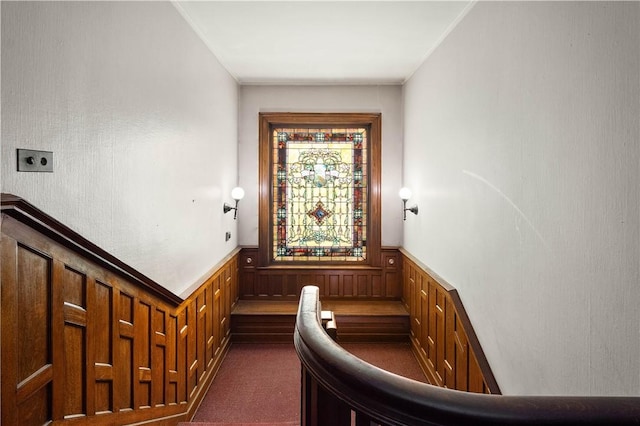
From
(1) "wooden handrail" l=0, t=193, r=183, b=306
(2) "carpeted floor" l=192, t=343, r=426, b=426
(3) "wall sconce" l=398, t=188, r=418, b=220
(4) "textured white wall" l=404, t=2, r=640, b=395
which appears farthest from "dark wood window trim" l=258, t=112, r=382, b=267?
(1) "wooden handrail" l=0, t=193, r=183, b=306

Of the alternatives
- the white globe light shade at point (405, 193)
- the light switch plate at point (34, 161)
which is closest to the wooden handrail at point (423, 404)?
the light switch plate at point (34, 161)

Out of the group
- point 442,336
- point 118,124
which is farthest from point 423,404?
point 442,336

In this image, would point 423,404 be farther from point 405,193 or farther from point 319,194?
point 319,194

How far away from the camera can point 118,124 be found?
84.4 inches

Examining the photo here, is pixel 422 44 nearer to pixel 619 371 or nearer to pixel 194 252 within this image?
pixel 194 252

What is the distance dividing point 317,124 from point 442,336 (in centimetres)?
291

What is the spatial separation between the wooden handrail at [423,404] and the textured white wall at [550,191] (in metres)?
0.92

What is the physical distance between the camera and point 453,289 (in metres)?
3.22

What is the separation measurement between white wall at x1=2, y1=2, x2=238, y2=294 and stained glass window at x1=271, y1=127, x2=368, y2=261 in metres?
1.56

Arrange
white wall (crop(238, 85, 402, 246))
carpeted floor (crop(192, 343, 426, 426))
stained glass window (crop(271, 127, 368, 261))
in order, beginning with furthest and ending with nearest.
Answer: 1. stained glass window (crop(271, 127, 368, 261))
2. white wall (crop(238, 85, 402, 246))
3. carpeted floor (crop(192, 343, 426, 426))

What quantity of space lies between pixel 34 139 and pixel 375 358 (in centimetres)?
376

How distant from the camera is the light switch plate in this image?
1457 mm

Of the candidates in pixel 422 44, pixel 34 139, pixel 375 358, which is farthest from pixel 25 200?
pixel 375 358

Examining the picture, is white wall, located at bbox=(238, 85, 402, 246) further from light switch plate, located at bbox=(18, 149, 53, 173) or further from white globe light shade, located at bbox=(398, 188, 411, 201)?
light switch plate, located at bbox=(18, 149, 53, 173)
